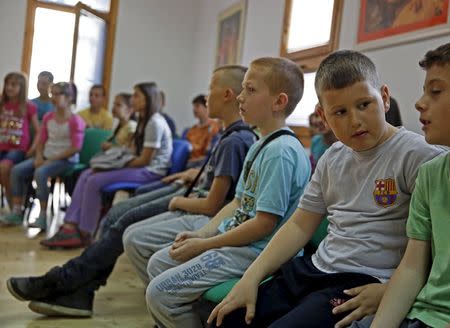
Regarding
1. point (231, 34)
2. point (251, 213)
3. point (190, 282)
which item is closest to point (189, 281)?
point (190, 282)

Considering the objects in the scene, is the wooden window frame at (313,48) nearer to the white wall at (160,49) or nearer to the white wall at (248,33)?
the white wall at (248,33)

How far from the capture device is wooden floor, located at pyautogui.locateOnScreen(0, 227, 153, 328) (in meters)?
2.14

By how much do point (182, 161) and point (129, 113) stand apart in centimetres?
110

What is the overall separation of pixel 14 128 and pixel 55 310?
271 centimetres

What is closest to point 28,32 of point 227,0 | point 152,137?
point 152,137

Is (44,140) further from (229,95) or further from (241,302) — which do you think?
(241,302)

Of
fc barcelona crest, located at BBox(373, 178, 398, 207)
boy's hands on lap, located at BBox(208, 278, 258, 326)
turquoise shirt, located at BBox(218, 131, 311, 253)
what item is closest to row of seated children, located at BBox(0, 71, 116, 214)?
turquoise shirt, located at BBox(218, 131, 311, 253)

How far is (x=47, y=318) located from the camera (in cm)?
216

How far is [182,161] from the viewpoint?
3461mm

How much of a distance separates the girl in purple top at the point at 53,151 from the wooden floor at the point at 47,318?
48 cm

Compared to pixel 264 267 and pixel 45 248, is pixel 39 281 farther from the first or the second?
pixel 45 248

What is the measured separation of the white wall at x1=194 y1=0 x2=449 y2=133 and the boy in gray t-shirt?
1.78 metres

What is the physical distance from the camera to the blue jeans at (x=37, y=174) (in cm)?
406

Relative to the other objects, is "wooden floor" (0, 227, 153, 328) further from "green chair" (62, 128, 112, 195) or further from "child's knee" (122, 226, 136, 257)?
"green chair" (62, 128, 112, 195)
